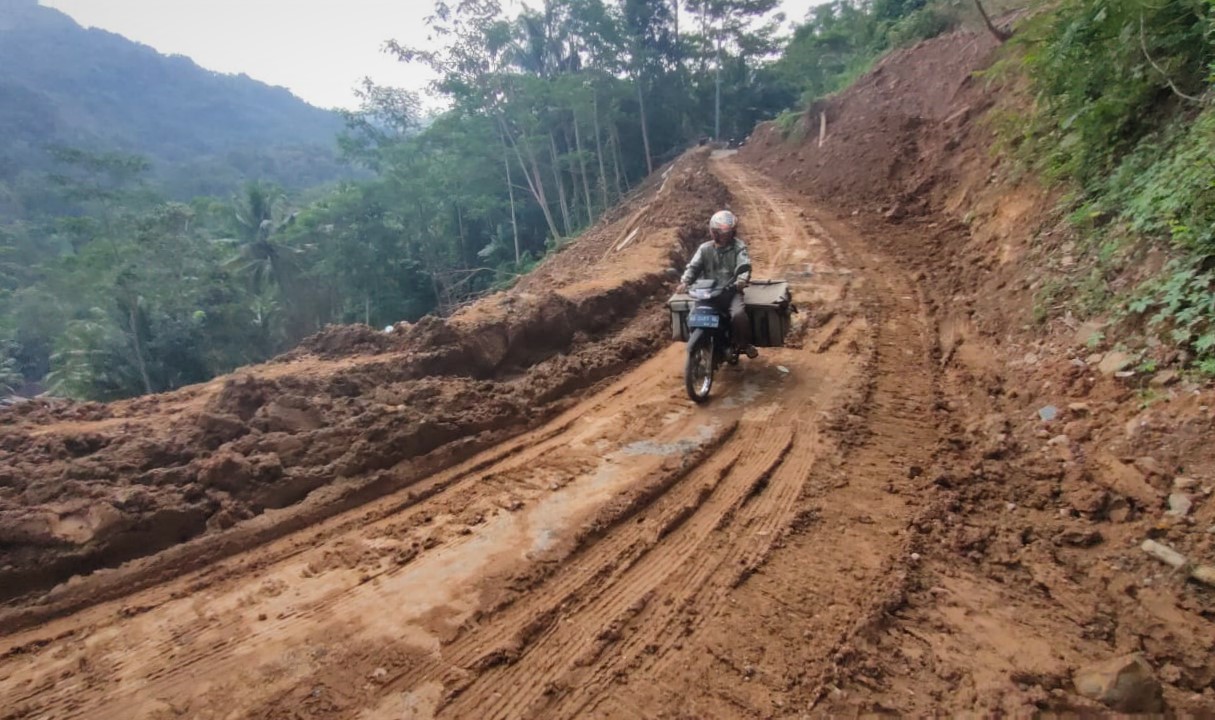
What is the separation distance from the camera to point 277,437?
444 cm

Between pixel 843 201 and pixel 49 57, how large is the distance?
426 feet

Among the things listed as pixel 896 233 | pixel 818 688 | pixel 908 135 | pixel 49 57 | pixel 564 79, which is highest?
pixel 49 57

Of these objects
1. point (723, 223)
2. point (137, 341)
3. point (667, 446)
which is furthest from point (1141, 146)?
point (137, 341)

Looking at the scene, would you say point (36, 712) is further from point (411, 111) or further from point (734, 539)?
point (411, 111)

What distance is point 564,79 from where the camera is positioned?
27.4 metres

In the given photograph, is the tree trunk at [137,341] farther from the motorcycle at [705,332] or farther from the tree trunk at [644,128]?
the tree trunk at [644,128]

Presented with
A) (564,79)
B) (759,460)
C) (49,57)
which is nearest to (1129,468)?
(759,460)

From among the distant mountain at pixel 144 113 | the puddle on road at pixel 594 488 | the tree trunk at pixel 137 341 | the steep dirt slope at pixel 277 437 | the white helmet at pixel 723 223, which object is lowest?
the tree trunk at pixel 137 341

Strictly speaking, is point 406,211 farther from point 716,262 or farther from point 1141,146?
point 1141,146

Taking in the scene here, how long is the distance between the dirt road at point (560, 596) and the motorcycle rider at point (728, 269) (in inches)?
44.2

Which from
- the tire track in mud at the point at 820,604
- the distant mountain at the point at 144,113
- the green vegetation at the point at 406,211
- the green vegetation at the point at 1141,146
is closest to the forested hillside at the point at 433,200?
the green vegetation at the point at 406,211

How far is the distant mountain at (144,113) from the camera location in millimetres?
62812

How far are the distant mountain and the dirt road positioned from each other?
66392 millimetres

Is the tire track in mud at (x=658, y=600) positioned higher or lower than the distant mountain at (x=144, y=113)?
lower
